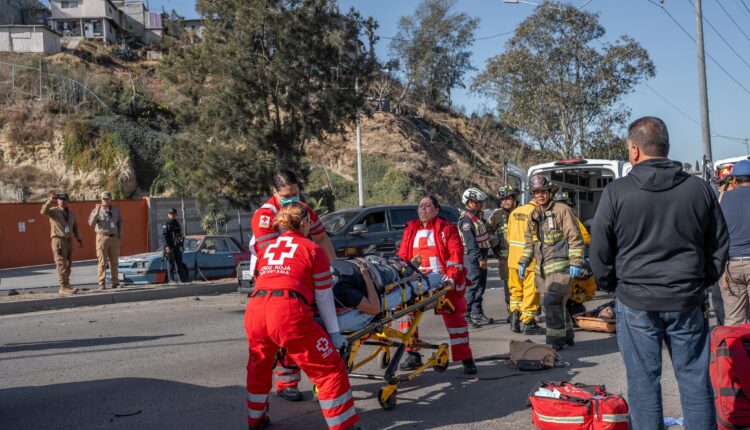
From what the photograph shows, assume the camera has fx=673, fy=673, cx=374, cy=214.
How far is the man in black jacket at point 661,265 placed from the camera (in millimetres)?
3848

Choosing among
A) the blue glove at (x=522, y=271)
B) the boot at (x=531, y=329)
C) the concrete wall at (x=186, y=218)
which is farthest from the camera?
the concrete wall at (x=186, y=218)

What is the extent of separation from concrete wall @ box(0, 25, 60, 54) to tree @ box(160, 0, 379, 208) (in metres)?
32.1

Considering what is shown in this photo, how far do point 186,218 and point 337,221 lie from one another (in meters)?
15.1

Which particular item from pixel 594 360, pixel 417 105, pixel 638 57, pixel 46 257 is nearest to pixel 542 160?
pixel 638 57

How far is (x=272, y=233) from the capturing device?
573 centimetres

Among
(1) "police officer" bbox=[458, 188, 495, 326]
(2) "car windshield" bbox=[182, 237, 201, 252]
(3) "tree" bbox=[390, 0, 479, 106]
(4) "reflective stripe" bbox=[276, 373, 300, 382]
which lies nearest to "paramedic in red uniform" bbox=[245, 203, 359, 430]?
(4) "reflective stripe" bbox=[276, 373, 300, 382]

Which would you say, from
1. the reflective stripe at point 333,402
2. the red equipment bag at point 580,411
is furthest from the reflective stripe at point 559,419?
the reflective stripe at point 333,402

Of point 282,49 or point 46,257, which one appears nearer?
point 282,49

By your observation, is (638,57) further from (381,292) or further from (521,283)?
(381,292)

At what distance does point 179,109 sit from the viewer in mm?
18969

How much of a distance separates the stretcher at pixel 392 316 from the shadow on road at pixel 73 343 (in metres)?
3.92

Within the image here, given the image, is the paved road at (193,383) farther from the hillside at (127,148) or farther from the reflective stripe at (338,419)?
the hillside at (127,148)

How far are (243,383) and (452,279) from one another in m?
2.29

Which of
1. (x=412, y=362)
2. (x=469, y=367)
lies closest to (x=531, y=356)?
(x=469, y=367)
